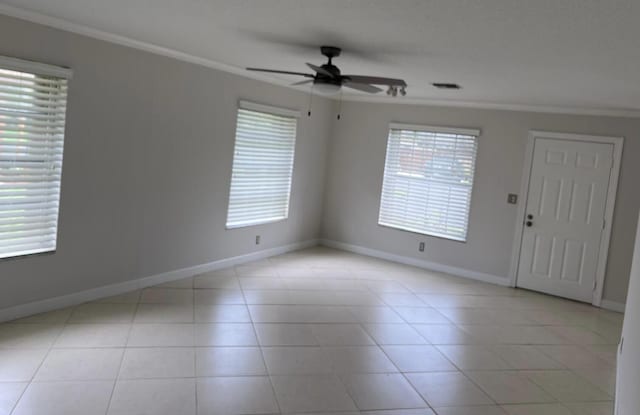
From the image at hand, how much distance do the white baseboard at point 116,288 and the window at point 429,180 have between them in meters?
1.97

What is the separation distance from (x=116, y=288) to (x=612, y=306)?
552 centimetres

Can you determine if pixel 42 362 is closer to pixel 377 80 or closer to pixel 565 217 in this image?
pixel 377 80

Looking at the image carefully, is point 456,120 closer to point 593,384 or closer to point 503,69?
point 503,69

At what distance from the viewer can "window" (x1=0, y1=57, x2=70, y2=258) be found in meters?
3.82

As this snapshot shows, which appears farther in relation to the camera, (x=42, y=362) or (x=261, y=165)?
(x=261, y=165)

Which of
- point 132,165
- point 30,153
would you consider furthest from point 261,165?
point 30,153

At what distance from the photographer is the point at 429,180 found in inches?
282

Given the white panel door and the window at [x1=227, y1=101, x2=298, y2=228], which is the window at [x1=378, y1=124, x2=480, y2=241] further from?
the window at [x1=227, y1=101, x2=298, y2=228]

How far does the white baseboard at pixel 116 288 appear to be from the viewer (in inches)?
160

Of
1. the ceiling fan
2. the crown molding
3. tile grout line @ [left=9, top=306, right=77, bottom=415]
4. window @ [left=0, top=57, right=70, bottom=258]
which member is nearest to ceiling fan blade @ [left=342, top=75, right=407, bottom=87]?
the ceiling fan

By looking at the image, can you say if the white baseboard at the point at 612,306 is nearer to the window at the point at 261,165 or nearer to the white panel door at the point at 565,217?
the white panel door at the point at 565,217

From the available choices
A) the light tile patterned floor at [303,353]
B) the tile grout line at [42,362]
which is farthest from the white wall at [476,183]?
the tile grout line at [42,362]

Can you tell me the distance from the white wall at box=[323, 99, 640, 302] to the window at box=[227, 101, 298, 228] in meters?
1.06

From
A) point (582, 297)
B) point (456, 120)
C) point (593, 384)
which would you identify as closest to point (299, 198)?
point (456, 120)
